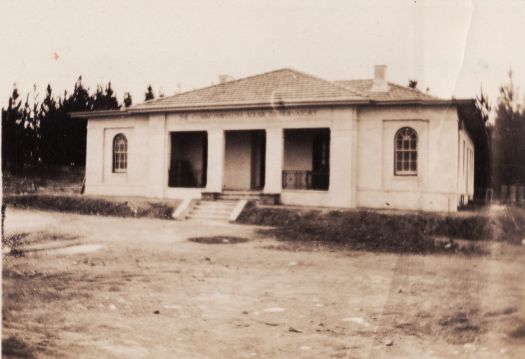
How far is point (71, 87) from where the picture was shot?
296 cm

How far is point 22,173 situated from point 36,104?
45 centimetres

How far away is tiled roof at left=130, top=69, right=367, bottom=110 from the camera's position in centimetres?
277

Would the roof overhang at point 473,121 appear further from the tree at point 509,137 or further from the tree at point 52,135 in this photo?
the tree at point 52,135

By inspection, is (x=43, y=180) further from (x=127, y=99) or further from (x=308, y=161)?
(x=308, y=161)

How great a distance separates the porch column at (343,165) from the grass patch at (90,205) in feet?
3.61

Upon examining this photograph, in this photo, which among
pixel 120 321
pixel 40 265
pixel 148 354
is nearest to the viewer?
pixel 148 354

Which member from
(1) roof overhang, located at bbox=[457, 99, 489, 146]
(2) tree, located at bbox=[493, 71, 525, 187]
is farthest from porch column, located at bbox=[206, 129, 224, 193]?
(2) tree, located at bbox=[493, 71, 525, 187]

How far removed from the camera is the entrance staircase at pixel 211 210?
3121mm

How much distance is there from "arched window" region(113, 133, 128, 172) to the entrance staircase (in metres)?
0.50

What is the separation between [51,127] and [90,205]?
1.70 feet

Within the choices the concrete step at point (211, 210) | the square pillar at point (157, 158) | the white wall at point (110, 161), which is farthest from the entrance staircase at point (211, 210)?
the white wall at point (110, 161)

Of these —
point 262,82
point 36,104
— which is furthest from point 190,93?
point 36,104

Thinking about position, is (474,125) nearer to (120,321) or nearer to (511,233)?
(511,233)

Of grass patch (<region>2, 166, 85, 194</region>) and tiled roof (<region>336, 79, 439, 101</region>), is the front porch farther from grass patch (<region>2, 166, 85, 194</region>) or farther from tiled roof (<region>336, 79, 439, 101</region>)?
grass patch (<region>2, 166, 85, 194</region>)
